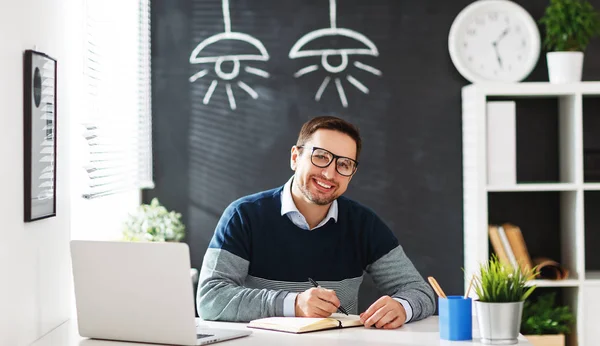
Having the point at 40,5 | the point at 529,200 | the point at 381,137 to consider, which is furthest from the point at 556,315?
the point at 40,5

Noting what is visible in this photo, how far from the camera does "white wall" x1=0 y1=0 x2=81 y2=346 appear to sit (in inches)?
85.3

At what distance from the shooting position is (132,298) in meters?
2.09

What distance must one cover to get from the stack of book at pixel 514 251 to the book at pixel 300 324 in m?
Result: 1.74

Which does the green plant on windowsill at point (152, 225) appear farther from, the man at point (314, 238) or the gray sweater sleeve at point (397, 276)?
the gray sweater sleeve at point (397, 276)

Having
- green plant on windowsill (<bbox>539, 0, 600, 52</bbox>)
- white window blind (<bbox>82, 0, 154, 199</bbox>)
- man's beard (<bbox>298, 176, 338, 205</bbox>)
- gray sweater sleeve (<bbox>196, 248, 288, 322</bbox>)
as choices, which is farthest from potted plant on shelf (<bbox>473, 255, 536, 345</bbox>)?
green plant on windowsill (<bbox>539, 0, 600, 52</bbox>)

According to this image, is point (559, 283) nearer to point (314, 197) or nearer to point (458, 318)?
point (314, 197)

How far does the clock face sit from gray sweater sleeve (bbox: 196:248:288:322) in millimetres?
2002

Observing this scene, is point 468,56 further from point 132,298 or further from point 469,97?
point 132,298

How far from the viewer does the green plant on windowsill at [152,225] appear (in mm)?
3650

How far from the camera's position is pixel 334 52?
418 cm

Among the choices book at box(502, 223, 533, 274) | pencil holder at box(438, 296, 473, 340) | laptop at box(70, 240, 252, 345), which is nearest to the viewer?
laptop at box(70, 240, 252, 345)

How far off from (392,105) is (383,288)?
1596 mm

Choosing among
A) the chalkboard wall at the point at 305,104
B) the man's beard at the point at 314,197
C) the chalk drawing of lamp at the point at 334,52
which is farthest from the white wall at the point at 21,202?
the chalk drawing of lamp at the point at 334,52

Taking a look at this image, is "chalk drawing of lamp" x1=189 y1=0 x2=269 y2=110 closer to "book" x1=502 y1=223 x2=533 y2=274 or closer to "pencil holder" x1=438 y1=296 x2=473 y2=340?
"book" x1=502 y1=223 x2=533 y2=274
